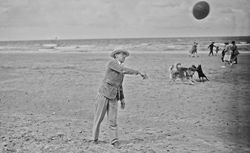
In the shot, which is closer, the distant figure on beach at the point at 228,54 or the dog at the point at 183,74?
the dog at the point at 183,74

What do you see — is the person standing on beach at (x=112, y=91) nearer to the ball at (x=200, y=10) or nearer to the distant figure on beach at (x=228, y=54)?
the ball at (x=200, y=10)

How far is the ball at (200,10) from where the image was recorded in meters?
4.21

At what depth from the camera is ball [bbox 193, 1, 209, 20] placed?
421cm

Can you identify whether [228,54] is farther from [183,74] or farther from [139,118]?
[139,118]

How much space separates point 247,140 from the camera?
492 centimetres

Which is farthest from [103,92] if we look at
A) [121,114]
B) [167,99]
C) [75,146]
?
[167,99]

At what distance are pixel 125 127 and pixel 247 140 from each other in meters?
2.28

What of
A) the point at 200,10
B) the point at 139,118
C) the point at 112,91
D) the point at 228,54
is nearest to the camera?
the point at 200,10

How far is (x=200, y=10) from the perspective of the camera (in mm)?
4242

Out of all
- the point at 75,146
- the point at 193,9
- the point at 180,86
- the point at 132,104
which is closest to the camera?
the point at 193,9

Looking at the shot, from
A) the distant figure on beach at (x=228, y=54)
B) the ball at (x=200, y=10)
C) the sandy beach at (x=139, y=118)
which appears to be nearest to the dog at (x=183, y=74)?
the sandy beach at (x=139, y=118)

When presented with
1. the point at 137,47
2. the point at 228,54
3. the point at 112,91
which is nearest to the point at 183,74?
the point at 228,54

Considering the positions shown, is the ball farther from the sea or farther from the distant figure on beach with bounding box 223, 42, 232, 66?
the distant figure on beach with bounding box 223, 42, 232, 66

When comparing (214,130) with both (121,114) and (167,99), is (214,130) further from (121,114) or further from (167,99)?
(167,99)
